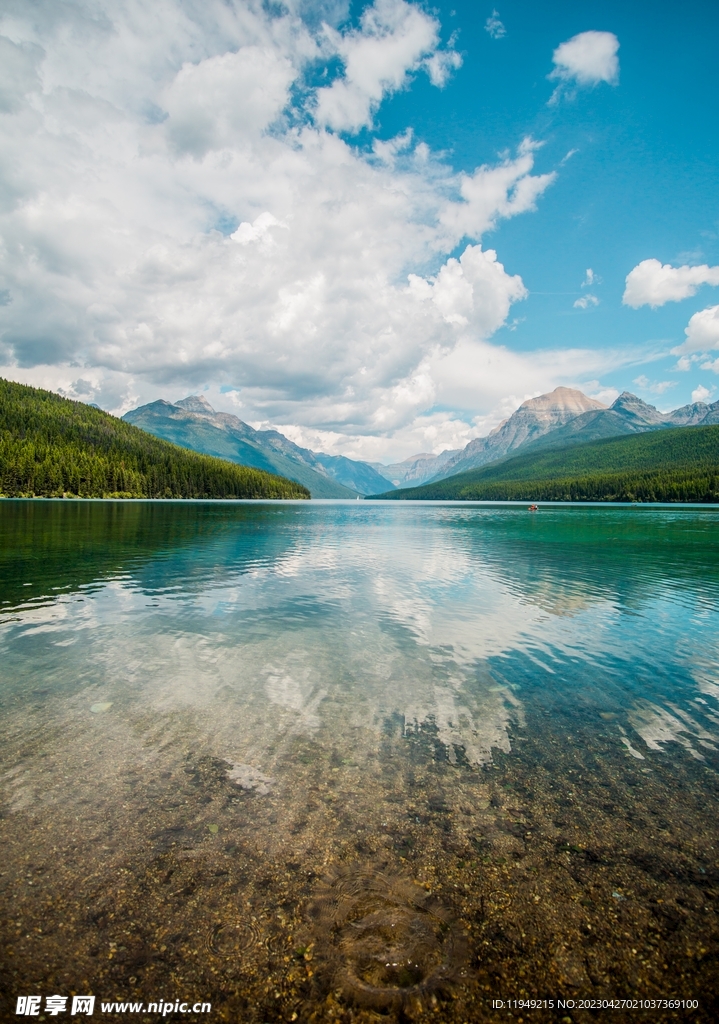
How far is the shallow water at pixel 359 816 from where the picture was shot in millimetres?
5859

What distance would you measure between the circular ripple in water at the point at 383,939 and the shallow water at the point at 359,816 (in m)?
0.03

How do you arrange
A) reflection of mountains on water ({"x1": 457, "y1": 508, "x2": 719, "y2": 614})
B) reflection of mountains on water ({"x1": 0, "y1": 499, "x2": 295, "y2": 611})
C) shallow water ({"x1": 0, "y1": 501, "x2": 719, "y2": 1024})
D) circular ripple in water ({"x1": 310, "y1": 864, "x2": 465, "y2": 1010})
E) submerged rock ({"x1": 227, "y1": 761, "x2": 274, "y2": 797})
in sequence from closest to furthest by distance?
circular ripple in water ({"x1": 310, "y1": 864, "x2": 465, "y2": 1010})
shallow water ({"x1": 0, "y1": 501, "x2": 719, "y2": 1024})
submerged rock ({"x1": 227, "y1": 761, "x2": 274, "y2": 797})
reflection of mountains on water ({"x1": 457, "y1": 508, "x2": 719, "y2": 614})
reflection of mountains on water ({"x1": 0, "y1": 499, "x2": 295, "y2": 611})

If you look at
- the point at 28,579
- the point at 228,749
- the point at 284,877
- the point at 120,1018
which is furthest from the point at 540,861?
the point at 28,579

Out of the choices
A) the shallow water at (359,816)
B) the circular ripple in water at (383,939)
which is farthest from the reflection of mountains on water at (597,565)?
the circular ripple in water at (383,939)

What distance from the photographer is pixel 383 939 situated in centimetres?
631

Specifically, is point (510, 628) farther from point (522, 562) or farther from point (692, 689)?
point (522, 562)

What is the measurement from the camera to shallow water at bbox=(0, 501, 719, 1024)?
586 centimetres

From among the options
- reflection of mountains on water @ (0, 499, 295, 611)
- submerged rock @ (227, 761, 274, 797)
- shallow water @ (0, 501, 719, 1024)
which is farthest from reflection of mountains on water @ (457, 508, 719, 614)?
reflection of mountains on water @ (0, 499, 295, 611)

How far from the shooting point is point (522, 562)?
4544cm

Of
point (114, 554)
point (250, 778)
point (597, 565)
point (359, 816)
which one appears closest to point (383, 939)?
point (359, 816)

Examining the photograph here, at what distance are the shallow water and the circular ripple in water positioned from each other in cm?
3

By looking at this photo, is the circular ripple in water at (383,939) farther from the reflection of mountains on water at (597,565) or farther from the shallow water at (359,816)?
the reflection of mountains on water at (597,565)

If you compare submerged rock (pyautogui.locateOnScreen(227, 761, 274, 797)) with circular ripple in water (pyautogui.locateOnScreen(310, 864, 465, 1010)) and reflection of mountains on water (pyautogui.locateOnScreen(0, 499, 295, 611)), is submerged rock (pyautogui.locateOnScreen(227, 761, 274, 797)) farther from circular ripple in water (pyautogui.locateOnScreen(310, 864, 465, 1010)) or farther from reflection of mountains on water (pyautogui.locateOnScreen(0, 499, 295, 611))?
reflection of mountains on water (pyautogui.locateOnScreen(0, 499, 295, 611))

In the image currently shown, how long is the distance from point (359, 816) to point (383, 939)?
2735mm
